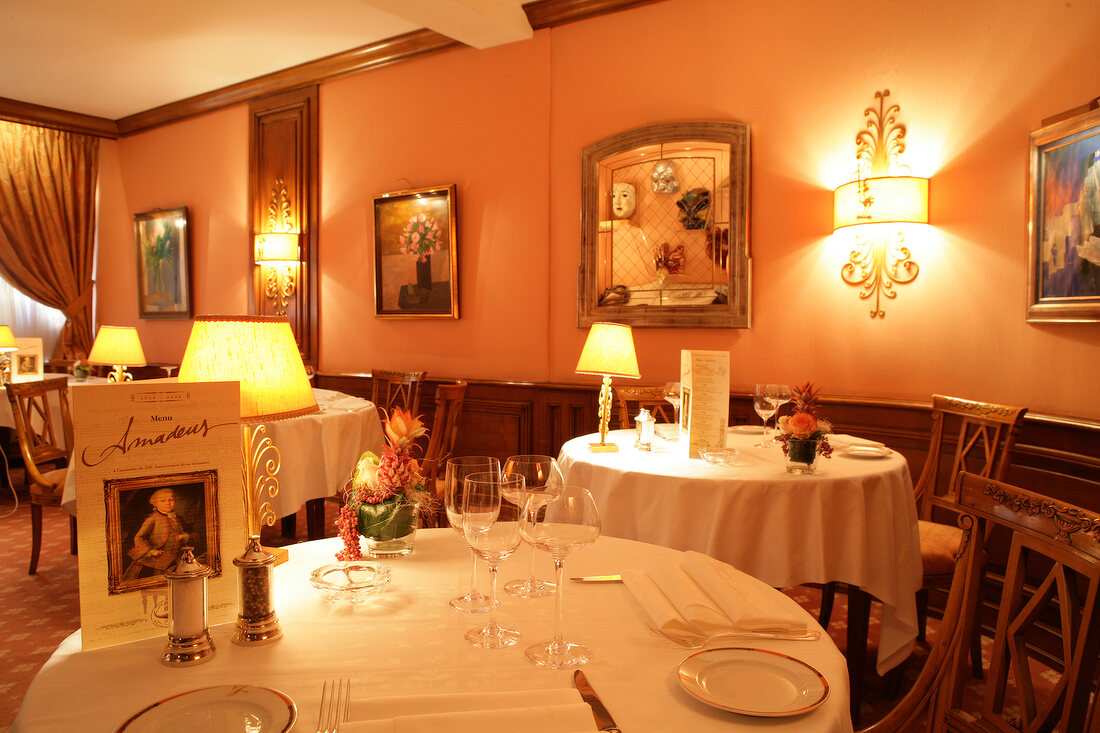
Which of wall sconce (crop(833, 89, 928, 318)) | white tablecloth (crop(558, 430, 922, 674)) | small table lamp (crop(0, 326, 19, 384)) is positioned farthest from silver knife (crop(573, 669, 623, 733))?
small table lamp (crop(0, 326, 19, 384))

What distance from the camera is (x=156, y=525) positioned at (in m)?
1.10

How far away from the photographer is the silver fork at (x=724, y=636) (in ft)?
3.66

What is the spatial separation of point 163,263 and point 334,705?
7.97 metres

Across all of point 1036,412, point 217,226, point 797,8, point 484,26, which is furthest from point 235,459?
point 217,226

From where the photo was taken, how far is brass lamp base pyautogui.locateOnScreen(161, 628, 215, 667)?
1.03 m

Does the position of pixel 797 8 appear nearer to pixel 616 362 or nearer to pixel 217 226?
pixel 616 362

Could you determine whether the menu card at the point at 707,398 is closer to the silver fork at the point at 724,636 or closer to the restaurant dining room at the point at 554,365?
→ the restaurant dining room at the point at 554,365

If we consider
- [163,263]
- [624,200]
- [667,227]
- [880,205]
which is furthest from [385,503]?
[163,263]

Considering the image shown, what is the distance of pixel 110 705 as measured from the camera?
92 cm

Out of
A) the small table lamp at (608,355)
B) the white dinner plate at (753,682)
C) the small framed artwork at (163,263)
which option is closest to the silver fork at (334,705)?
the white dinner plate at (753,682)

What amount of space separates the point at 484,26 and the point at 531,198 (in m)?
1.16

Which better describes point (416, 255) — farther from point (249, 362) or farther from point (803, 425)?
point (249, 362)

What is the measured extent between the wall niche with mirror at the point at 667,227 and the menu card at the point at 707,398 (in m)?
1.59

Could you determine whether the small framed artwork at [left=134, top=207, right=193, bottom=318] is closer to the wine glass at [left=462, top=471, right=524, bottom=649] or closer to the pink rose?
the pink rose
